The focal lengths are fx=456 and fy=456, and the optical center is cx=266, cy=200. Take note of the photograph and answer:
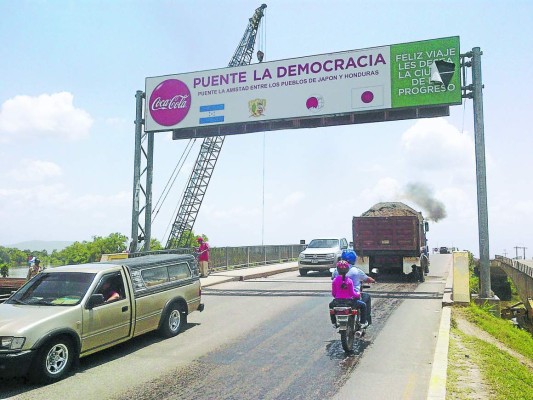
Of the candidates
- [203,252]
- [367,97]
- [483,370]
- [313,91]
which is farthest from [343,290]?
[203,252]

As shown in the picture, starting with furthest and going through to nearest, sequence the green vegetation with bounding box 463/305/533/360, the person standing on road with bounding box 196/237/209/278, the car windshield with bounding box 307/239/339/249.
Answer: the car windshield with bounding box 307/239/339/249 < the person standing on road with bounding box 196/237/209/278 < the green vegetation with bounding box 463/305/533/360

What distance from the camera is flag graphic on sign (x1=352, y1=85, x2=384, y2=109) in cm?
1752

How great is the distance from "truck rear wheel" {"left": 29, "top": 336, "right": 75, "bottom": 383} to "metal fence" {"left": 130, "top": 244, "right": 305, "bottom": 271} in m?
12.0

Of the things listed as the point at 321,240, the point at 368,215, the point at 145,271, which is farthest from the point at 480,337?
the point at 321,240

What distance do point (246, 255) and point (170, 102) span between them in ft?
34.5

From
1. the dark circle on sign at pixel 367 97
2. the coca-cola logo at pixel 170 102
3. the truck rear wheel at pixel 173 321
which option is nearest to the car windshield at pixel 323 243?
the dark circle on sign at pixel 367 97

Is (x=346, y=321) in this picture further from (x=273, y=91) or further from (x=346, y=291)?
(x=273, y=91)

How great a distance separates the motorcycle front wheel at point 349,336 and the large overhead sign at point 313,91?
11.5 m

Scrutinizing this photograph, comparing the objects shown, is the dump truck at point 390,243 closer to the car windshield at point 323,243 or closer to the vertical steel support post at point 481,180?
the vertical steel support post at point 481,180

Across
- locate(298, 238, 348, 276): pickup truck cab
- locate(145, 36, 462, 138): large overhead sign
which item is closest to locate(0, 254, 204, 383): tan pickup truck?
locate(145, 36, 462, 138): large overhead sign

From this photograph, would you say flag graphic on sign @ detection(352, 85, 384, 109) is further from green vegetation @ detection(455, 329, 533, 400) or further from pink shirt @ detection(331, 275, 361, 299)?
pink shirt @ detection(331, 275, 361, 299)

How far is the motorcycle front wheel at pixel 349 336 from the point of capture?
7570 millimetres

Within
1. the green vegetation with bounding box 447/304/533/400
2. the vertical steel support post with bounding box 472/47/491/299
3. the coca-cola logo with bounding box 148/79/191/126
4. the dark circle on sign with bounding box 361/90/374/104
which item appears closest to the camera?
the green vegetation with bounding box 447/304/533/400

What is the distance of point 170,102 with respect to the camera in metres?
20.3
